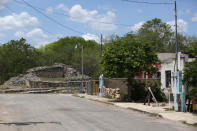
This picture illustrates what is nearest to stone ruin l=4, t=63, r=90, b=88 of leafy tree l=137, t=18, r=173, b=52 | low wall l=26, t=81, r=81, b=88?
low wall l=26, t=81, r=81, b=88

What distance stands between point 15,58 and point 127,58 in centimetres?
4851

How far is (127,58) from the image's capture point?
22.4 metres

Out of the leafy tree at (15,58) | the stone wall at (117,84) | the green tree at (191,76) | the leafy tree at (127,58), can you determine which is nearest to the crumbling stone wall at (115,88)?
the stone wall at (117,84)

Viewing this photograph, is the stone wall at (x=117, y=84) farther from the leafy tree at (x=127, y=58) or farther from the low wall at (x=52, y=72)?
the low wall at (x=52, y=72)

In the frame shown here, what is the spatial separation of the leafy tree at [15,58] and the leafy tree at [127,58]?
154 feet

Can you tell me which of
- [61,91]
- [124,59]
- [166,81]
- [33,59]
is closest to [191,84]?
[124,59]

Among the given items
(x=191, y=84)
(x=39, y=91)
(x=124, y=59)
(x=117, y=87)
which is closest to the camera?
(x=191, y=84)

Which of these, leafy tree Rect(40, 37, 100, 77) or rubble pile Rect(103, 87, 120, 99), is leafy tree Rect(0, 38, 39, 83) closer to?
leafy tree Rect(40, 37, 100, 77)

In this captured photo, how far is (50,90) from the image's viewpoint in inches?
1743

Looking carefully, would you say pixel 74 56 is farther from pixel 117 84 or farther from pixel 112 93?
pixel 112 93

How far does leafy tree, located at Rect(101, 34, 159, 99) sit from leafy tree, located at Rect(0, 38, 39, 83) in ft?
154

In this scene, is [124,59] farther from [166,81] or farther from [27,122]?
[27,122]

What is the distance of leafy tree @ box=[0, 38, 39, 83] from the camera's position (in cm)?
6606

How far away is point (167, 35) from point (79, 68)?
21.1m
